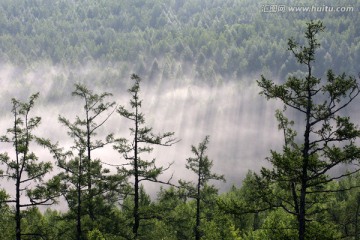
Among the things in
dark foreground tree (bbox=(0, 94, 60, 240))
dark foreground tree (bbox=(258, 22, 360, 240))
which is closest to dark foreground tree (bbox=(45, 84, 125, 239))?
dark foreground tree (bbox=(0, 94, 60, 240))

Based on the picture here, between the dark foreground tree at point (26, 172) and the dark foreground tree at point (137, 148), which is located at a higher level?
the dark foreground tree at point (137, 148)

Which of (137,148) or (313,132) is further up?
(137,148)

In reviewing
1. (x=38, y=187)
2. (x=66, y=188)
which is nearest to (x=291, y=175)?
(x=38, y=187)

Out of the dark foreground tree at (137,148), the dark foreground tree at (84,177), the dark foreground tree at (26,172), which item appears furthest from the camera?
the dark foreground tree at (137,148)

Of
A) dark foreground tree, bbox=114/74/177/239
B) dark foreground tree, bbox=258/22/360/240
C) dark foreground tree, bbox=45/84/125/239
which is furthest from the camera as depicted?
dark foreground tree, bbox=114/74/177/239

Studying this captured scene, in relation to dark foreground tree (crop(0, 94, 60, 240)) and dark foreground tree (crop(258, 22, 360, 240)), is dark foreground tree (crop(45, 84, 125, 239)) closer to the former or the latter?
dark foreground tree (crop(0, 94, 60, 240))

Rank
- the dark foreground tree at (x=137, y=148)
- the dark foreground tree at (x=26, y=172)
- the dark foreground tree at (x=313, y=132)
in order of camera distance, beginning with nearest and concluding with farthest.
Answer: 1. the dark foreground tree at (x=313, y=132)
2. the dark foreground tree at (x=26, y=172)
3. the dark foreground tree at (x=137, y=148)

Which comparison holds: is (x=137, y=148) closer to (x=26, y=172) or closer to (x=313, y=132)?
(x=26, y=172)

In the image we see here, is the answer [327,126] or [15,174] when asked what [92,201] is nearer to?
[15,174]

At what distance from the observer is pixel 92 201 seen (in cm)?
2594

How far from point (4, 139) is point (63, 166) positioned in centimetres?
613

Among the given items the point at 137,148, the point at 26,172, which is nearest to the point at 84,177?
the point at 137,148

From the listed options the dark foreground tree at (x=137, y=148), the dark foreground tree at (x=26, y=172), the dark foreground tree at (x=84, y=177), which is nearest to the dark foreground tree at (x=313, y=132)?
the dark foreground tree at (x=26, y=172)

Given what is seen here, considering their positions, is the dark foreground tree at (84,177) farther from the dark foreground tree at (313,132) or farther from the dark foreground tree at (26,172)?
the dark foreground tree at (313,132)
